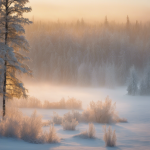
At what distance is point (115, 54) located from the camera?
84.2m

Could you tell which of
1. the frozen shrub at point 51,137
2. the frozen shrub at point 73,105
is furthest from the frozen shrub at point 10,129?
the frozen shrub at point 73,105

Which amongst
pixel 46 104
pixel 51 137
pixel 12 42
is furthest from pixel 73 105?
pixel 51 137

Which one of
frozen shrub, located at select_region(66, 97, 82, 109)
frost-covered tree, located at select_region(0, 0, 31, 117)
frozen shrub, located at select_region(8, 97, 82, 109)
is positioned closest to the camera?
frost-covered tree, located at select_region(0, 0, 31, 117)

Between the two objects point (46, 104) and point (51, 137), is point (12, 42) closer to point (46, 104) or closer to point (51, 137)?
point (51, 137)

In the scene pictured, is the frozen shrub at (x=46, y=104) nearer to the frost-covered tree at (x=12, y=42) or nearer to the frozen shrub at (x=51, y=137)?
the frost-covered tree at (x=12, y=42)

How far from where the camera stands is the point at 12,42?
371 inches

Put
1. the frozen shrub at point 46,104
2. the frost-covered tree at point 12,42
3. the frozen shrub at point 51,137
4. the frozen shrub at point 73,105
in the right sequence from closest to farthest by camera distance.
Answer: the frozen shrub at point 51,137, the frost-covered tree at point 12,42, the frozen shrub at point 46,104, the frozen shrub at point 73,105

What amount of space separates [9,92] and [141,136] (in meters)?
5.59

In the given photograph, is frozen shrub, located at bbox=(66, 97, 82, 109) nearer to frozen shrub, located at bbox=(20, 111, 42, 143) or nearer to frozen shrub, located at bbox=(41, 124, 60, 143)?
frozen shrub, located at bbox=(20, 111, 42, 143)

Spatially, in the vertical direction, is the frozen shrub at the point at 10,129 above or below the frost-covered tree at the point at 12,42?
below

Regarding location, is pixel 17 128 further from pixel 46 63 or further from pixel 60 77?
pixel 46 63

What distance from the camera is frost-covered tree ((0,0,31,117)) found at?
9.11 m

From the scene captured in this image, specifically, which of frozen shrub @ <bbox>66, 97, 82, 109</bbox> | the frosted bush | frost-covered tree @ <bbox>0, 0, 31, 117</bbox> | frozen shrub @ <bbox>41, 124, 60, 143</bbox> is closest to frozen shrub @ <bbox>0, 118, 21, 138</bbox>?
the frosted bush

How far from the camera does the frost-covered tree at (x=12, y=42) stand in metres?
9.11
